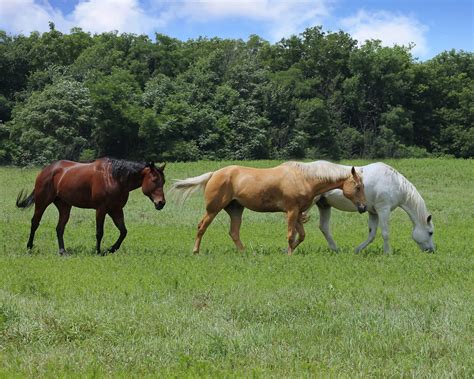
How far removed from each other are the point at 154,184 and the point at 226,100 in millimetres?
57717

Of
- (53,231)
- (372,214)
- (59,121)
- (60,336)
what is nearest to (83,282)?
(60,336)

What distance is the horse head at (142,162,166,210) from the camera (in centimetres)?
1327

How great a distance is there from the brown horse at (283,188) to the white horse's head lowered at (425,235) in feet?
5.46

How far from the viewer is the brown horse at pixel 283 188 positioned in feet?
44.2

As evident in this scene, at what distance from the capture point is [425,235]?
46.2 ft

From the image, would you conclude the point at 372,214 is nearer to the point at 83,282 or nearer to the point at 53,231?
the point at 83,282

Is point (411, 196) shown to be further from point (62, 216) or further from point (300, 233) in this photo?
point (62, 216)

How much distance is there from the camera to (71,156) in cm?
5941

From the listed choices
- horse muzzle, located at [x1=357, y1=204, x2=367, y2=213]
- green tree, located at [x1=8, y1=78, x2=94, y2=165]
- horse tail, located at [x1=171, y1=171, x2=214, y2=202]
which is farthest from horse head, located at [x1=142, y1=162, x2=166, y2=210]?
green tree, located at [x1=8, y1=78, x2=94, y2=165]

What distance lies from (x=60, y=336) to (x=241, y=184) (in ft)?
24.3

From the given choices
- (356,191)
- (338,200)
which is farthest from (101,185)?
(356,191)

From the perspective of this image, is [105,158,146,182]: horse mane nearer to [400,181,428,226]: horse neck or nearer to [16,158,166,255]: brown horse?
[16,158,166,255]: brown horse

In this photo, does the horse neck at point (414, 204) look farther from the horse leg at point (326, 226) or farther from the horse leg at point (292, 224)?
the horse leg at point (292, 224)

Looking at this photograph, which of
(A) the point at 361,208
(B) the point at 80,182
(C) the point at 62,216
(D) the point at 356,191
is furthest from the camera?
(C) the point at 62,216
